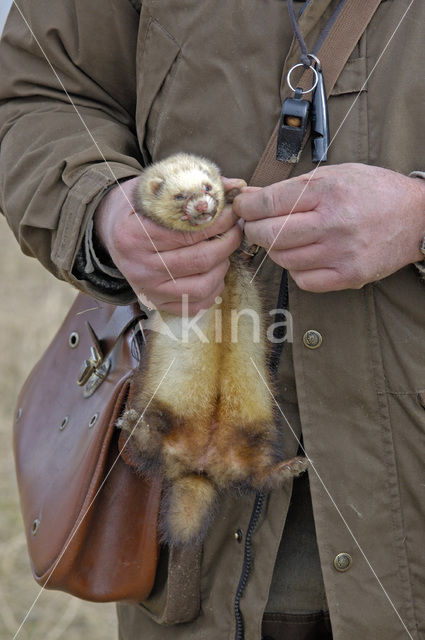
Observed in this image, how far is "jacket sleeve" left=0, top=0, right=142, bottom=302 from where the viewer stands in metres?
1.69

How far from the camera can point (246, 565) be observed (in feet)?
5.40

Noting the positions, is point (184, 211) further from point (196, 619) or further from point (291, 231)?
point (196, 619)

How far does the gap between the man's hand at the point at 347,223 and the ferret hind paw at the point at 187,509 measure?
56 centimetres

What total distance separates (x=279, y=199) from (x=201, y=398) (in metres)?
0.60

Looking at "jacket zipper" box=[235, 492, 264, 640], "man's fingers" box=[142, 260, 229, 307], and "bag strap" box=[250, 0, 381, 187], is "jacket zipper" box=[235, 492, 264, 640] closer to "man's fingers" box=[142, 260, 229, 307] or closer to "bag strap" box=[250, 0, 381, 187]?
"man's fingers" box=[142, 260, 229, 307]

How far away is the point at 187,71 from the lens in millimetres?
1628

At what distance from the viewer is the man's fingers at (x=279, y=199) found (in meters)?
1.46

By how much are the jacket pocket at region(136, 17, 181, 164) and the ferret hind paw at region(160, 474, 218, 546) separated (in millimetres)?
809

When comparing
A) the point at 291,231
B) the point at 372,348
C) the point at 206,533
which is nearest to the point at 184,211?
the point at 291,231

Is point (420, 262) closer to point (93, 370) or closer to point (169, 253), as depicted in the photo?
point (169, 253)

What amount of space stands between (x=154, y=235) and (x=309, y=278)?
0.32 m

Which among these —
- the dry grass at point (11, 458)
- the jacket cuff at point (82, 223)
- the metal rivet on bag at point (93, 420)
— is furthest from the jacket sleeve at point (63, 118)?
the dry grass at point (11, 458)

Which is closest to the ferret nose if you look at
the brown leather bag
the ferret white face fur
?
the ferret white face fur

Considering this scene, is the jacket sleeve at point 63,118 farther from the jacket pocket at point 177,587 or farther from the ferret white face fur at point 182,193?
the jacket pocket at point 177,587
